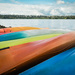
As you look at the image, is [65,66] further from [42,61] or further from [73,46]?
[73,46]

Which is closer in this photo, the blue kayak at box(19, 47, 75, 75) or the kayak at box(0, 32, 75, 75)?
the blue kayak at box(19, 47, 75, 75)

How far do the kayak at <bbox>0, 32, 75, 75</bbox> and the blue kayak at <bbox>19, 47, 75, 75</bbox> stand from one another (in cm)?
16

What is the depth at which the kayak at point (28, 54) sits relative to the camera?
178 cm

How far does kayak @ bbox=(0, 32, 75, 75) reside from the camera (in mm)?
1778

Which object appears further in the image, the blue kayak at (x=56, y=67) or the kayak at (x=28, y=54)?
the kayak at (x=28, y=54)

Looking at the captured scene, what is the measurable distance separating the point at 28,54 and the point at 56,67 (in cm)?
49

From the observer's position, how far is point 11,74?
1.75 m

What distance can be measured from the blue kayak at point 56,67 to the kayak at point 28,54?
0.51 feet

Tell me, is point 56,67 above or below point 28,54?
below

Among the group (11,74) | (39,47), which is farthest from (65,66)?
(11,74)

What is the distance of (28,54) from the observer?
1980 mm

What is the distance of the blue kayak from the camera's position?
1.66 metres

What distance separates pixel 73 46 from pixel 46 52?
20.8 inches

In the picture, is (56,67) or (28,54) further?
(28,54)
